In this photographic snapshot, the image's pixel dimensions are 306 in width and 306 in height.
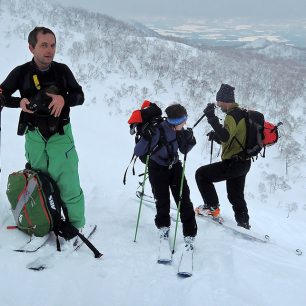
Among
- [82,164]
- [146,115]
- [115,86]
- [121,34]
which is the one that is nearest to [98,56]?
[115,86]

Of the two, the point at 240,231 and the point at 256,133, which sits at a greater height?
the point at 256,133

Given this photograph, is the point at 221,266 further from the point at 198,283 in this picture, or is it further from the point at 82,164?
the point at 82,164

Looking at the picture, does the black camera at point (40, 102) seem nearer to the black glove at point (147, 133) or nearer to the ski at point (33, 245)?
the black glove at point (147, 133)

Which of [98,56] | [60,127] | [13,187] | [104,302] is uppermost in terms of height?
[98,56]

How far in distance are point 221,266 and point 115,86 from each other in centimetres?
2144

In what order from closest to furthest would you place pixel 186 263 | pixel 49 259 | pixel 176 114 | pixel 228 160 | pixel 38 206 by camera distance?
pixel 49 259, pixel 38 206, pixel 186 263, pixel 176 114, pixel 228 160

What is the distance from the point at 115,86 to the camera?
2444cm

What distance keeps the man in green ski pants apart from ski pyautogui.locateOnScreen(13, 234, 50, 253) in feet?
1.33

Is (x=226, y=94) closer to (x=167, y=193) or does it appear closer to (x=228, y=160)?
(x=228, y=160)

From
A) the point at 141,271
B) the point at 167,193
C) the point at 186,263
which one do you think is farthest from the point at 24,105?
the point at 186,263

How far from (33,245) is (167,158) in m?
1.95

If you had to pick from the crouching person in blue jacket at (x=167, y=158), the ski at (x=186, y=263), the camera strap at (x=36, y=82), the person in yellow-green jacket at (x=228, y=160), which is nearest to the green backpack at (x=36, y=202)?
the camera strap at (x=36, y=82)

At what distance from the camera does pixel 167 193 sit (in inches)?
187

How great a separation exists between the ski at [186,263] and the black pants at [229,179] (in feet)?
4.75
